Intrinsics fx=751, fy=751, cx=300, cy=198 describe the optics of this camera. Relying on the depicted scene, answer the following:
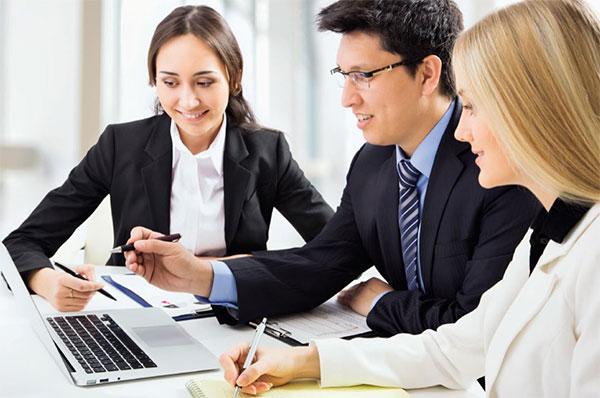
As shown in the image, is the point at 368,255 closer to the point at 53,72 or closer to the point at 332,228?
the point at 332,228

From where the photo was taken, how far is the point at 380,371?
3.85 feet

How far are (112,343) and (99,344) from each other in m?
0.02

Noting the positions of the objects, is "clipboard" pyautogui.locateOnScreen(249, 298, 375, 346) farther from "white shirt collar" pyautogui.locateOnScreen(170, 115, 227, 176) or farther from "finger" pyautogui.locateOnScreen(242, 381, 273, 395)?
"white shirt collar" pyautogui.locateOnScreen(170, 115, 227, 176)

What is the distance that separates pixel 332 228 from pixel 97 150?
0.87 metres

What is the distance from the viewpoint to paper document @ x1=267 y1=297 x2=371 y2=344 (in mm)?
1479

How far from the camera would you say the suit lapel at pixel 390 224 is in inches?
65.7

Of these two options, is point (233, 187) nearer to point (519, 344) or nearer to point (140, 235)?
point (140, 235)

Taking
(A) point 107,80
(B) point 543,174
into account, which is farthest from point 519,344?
(A) point 107,80

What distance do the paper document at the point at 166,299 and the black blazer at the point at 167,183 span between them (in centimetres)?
38

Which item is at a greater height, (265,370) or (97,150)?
(97,150)

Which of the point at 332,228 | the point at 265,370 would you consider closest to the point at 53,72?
the point at 332,228

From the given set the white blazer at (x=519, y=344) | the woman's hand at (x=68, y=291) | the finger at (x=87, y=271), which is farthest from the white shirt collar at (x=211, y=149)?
the white blazer at (x=519, y=344)

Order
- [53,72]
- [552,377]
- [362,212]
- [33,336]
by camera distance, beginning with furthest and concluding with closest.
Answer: [53,72], [362,212], [33,336], [552,377]

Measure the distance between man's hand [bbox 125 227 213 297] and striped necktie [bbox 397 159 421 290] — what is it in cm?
43
